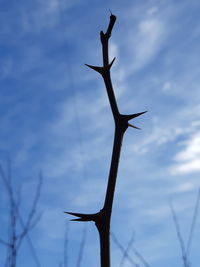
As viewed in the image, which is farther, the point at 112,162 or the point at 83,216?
the point at 83,216

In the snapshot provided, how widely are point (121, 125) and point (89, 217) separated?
11.2 inches

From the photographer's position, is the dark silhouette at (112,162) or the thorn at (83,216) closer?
the dark silhouette at (112,162)

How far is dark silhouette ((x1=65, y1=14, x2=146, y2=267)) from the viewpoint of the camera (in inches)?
35.9

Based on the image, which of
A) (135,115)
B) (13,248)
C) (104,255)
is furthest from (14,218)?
(104,255)

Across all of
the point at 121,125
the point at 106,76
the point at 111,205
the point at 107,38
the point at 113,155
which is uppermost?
the point at 107,38

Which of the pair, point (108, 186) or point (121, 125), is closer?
point (108, 186)

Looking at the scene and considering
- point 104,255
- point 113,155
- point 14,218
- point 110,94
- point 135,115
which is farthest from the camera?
point 14,218

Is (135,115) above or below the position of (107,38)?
below

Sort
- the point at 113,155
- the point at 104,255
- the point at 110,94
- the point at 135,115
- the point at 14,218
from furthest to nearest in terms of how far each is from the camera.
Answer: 1. the point at 14,218
2. the point at 135,115
3. the point at 110,94
4. the point at 113,155
5. the point at 104,255

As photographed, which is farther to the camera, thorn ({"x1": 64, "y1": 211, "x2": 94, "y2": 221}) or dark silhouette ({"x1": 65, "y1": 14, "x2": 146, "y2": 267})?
thorn ({"x1": 64, "y1": 211, "x2": 94, "y2": 221})

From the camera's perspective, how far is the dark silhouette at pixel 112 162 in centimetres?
91

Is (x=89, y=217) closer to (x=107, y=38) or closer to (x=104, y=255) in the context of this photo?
(x=104, y=255)

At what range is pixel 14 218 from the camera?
3166 mm

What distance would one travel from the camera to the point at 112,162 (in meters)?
0.98
